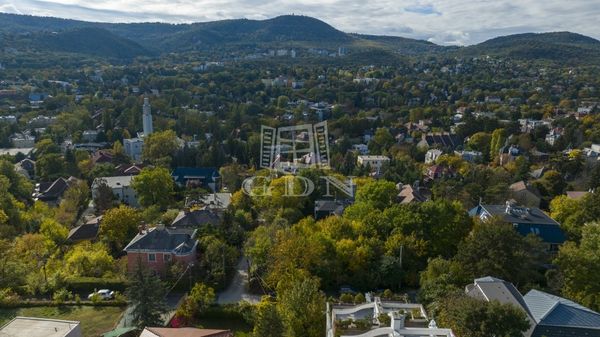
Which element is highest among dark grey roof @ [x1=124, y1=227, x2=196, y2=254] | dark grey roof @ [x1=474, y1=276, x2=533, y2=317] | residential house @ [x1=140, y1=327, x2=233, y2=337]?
dark grey roof @ [x1=474, y1=276, x2=533, y2=317]

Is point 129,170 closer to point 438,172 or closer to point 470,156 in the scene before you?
point 438,172

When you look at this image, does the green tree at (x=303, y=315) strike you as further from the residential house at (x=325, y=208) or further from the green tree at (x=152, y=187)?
the green tree at (x=152, y=187)

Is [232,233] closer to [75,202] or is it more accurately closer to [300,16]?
[75,202]

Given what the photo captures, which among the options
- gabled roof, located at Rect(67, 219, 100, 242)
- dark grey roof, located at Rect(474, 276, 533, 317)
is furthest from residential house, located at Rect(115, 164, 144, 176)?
dark grey roof, located at Rect(474, 276, 533, 317)

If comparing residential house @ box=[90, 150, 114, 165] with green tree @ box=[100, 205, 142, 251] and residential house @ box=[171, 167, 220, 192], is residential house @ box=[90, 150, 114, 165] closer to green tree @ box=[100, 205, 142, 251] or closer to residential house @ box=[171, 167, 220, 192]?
residential house @ box=[171, 167, 220, 192]

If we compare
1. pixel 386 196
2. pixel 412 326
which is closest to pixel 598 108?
pixel 386 196

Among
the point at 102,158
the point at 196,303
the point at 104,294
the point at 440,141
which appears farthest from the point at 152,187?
the point at 440,141
